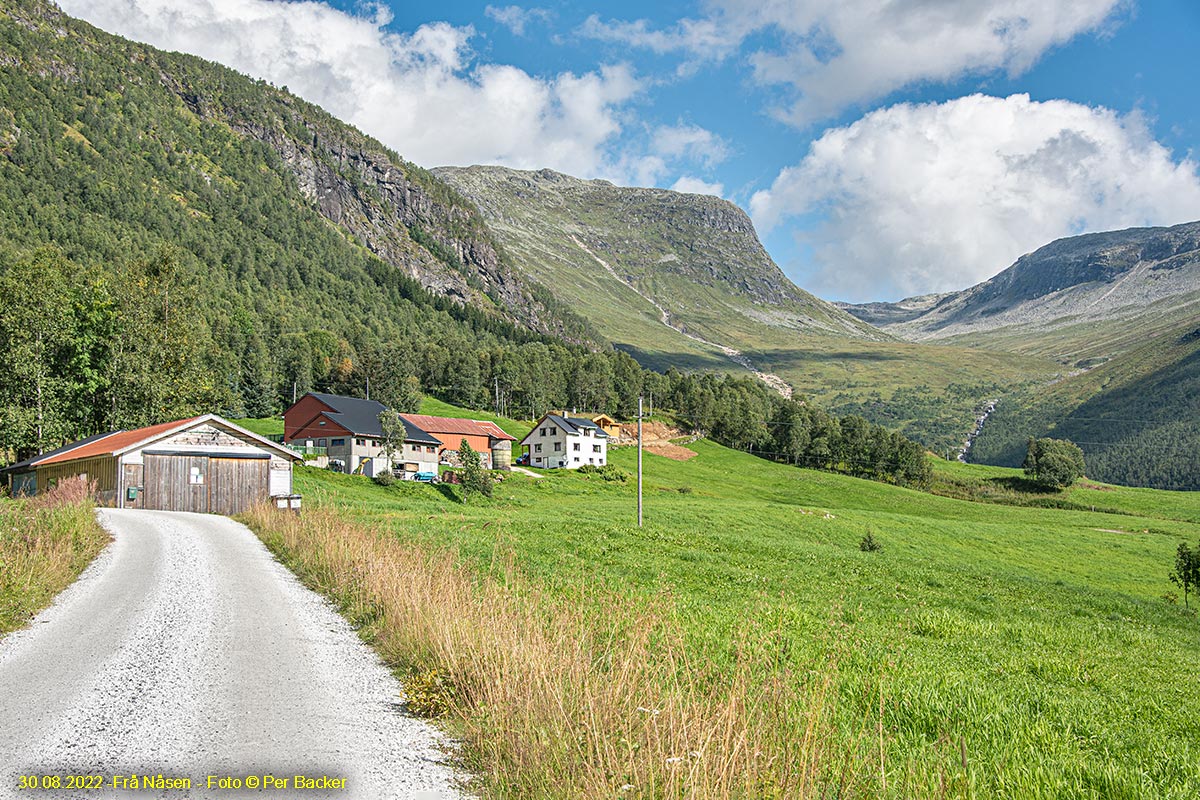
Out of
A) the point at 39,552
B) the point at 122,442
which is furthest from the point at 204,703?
the point at 122,442

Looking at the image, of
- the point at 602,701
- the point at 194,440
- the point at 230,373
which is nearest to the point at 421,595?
the point at 602,701

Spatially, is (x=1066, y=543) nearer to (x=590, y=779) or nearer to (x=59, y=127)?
(x=590, y=779)

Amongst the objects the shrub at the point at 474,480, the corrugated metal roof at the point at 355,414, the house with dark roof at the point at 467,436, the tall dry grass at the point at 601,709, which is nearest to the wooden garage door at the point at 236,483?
the shrub at the point at 474,480

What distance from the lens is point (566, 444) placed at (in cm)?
10050

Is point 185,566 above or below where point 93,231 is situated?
A: below

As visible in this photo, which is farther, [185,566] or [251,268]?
[251,268]

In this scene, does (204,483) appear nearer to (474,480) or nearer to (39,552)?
(474,480)

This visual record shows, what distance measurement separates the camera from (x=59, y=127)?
196875mm

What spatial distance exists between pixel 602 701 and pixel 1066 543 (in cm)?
6219

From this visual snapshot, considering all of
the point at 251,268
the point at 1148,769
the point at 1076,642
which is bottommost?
the point at 1076,642

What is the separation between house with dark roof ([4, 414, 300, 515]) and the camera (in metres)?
38.0

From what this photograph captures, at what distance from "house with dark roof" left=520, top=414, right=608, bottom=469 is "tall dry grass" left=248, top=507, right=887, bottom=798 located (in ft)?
291

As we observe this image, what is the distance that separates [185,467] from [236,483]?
108 inches

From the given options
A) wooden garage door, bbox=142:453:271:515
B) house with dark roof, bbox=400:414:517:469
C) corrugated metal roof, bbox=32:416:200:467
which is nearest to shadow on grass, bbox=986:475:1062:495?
house with dark roof, bbox=400:414:517:469
